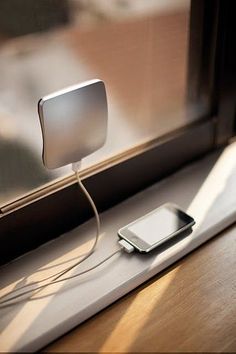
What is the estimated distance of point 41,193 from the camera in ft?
2.72

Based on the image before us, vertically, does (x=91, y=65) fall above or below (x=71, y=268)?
above

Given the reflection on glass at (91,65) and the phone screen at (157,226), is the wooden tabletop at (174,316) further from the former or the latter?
the reflection on glass at (91,65)

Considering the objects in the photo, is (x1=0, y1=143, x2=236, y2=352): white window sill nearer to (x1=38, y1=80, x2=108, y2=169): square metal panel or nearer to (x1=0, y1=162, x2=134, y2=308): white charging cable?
(x1=0, y1=162, x2=134, y2=308): white charging cable

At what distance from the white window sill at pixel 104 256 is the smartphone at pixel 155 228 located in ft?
0.06

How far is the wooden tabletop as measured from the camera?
71 centimetres

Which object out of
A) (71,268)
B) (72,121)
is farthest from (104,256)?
(72,121)

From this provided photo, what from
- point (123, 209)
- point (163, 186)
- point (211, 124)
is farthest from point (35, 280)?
point (211, 124)

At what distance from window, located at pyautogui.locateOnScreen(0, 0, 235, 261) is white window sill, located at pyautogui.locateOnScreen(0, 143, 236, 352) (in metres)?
0.02

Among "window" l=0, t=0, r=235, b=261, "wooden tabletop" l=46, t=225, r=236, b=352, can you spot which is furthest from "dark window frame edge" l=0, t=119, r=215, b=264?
"wooden tabletop" l=46, t=225, r=236, b=352

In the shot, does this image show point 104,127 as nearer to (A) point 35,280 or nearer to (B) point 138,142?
(B) point 138,142

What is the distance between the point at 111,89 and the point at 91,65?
6cm

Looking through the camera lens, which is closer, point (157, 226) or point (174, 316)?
point (174, 316)

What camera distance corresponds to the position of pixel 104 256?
84cm

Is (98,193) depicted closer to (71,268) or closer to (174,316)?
(71,268)
